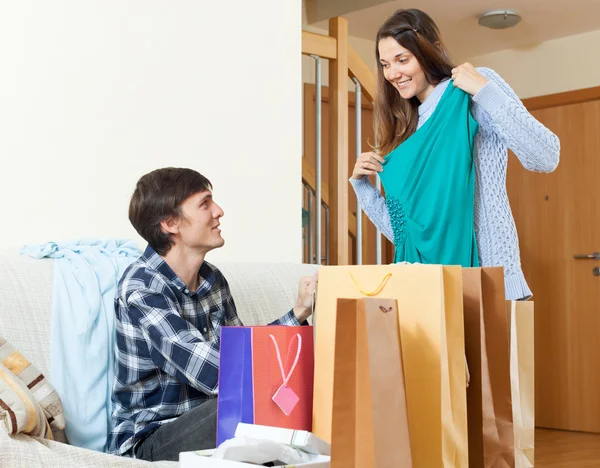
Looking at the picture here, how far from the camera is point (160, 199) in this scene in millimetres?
1930

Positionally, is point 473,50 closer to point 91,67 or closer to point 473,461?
point 91,67

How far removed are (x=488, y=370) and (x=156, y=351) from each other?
0.77m

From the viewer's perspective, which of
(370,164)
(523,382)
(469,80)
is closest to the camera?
(523,382)

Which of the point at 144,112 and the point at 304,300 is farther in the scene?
the point at 144,112

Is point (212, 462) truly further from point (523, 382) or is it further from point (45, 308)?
point (45, 308)

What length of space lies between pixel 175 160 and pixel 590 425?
344cm

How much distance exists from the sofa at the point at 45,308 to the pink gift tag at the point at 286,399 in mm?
424

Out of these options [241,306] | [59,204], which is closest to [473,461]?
[241,306]

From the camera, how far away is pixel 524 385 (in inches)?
56.4

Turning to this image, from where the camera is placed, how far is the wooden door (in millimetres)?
4840

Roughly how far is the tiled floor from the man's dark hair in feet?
8.35

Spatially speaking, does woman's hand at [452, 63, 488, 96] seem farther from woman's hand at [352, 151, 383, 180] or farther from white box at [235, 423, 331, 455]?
white box at [235, 423, 331, 455]

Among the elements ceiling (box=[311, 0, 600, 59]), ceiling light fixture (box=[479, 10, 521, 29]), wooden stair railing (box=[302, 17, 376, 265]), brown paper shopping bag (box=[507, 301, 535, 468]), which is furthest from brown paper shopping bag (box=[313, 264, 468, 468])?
ceiling light fixture (box=[479, 10, 521, 29])

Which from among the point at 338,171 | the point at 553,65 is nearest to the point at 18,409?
the point at 338,171
